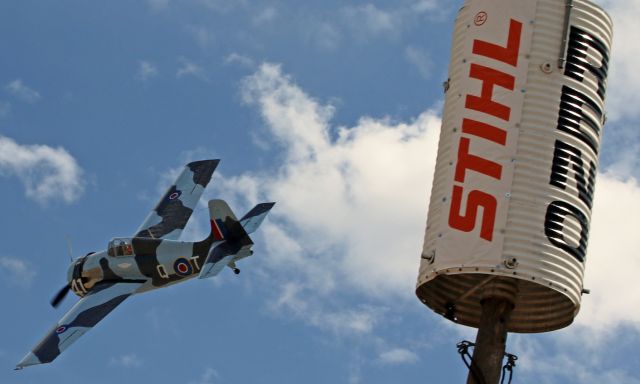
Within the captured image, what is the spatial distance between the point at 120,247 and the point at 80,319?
13.6ft

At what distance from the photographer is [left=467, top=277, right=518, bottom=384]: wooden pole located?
27.6 meters

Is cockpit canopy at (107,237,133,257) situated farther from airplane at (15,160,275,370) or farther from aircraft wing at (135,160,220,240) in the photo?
aircraft wing at (135,160,220,240)

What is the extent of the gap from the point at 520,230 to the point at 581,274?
196cm

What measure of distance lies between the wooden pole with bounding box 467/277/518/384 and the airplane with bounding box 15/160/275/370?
78.5 ft

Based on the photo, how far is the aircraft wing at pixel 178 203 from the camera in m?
61.8

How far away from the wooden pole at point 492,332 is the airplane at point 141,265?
78.5ft

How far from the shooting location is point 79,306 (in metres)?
56.6

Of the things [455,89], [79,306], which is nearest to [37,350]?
[79,306]

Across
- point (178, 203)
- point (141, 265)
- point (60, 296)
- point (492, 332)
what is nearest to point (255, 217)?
point (141, 265)

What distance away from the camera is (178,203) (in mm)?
63438

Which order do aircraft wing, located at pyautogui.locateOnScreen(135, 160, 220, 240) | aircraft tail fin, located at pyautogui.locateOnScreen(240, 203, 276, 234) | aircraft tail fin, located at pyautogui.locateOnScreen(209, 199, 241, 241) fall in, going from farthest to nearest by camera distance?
aircraft wing, located at pyautogui.locateOnScreen(135, 160, 220, 240), aircraft tail fin, located at pyautogui.locateOnScreen(240, 203, 276, 234), aircraft tail fin, located at pyautogui.locateOnScreen(209, 199, 241, 241)

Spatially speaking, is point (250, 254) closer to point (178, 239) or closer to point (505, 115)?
point (178, 239)

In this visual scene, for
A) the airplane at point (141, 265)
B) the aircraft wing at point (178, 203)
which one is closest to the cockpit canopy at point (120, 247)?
the airplane at point (141, 265)

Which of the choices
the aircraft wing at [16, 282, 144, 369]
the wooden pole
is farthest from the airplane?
the wooden pole
